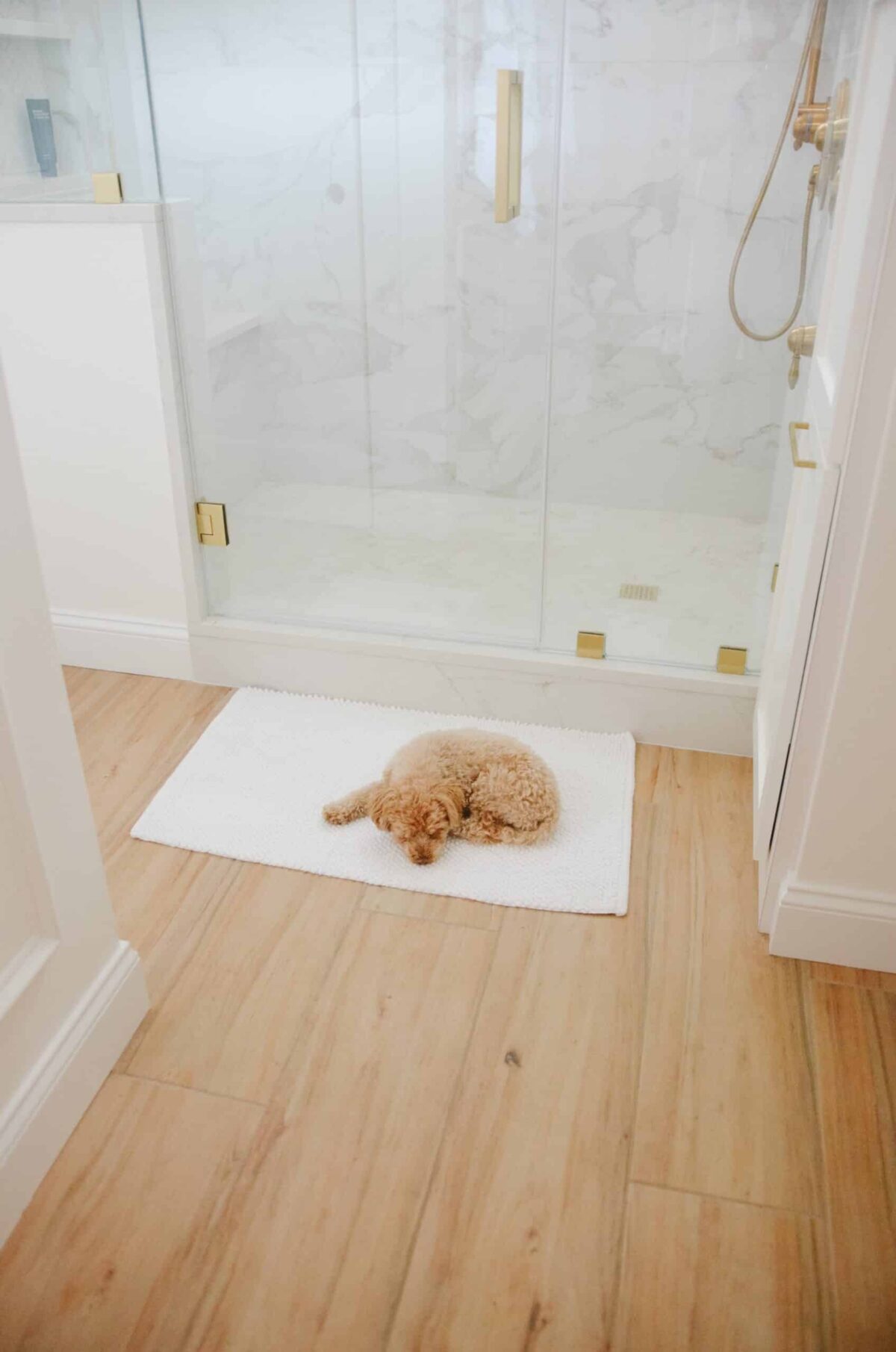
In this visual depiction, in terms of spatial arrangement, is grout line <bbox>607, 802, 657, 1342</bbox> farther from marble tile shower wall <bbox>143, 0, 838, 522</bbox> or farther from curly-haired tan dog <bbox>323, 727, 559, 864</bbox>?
marble tile shower wall <bbox>143, 0, 838, 522</bbox>

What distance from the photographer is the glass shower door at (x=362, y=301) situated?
192 cm

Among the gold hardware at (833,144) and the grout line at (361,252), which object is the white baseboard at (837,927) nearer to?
the gold hardware at (833,144)

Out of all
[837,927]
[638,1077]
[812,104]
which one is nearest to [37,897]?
[638,1077]

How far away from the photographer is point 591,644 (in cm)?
223

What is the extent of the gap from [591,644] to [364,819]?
63cm

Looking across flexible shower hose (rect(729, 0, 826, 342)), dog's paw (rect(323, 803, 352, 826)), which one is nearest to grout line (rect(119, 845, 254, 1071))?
dog's paw (rect(323, 803, 352, 826))

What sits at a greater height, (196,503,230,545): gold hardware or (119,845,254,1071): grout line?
(196,503,230,545): gold hardware

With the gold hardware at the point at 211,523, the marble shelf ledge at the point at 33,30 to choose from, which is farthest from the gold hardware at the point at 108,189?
the gold hardware at the point at 211,523

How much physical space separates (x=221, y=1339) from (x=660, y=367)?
1775mm

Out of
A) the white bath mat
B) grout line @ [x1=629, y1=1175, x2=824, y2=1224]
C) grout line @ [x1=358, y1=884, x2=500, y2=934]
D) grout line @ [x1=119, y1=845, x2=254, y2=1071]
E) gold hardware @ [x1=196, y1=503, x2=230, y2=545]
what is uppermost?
gold hardware @ [x1=196, y1=503, x2=230, y2=545]

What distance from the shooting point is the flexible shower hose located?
1.76m

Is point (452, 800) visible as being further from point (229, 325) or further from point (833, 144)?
point (833, 144)

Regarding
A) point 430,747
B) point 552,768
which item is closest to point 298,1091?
point 430,747

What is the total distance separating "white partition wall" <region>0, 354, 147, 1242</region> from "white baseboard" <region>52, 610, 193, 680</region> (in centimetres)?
110
